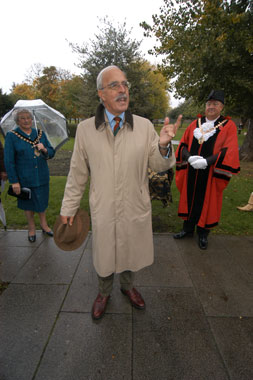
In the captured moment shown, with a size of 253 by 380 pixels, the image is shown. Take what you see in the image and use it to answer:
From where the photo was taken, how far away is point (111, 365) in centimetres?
184

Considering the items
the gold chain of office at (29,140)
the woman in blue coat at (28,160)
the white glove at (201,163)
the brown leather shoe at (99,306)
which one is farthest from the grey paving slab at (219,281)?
the gold chain of office at (29,140)

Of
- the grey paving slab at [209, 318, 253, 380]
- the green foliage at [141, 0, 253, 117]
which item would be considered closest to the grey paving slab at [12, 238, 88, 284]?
the grey paving slab at [209, 318, 253, 380]

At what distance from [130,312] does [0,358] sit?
1242 millimetres

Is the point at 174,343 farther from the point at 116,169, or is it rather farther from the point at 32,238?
the point at 32,238

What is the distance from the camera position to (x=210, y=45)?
732 centimetres

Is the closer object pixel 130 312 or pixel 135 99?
pixel 130 312

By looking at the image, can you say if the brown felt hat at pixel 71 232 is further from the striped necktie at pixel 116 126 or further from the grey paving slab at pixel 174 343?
the grey paving slab at pixel 174 343

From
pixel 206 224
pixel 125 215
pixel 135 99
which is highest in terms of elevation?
pixel 135 99

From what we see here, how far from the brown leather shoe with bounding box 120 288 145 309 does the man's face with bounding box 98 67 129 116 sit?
1949 mm

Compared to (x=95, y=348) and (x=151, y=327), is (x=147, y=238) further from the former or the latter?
(x=95, y=348)

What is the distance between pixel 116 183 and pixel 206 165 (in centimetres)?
183

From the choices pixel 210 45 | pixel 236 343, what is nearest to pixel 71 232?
pixel 236 343

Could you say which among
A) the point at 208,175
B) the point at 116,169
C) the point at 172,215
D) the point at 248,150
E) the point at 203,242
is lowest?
the point at 172,215

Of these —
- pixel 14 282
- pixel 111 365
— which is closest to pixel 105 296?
pixel 111 365
